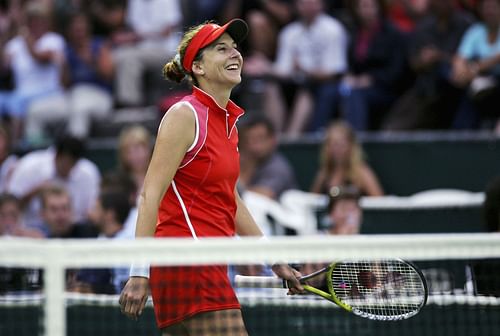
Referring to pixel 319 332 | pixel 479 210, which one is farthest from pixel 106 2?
pixel 319 332

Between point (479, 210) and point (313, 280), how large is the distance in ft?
12.2

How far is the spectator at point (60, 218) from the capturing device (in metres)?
8.64

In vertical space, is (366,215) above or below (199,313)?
above

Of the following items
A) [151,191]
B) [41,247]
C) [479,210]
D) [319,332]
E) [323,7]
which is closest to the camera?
[41,247]

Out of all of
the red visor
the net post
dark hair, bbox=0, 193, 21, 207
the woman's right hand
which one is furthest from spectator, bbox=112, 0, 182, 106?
the net post

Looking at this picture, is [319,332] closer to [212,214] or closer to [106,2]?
[212,214]

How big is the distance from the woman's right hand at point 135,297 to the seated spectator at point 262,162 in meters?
4.77

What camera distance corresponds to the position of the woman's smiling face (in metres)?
4.77

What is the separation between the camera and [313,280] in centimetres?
529

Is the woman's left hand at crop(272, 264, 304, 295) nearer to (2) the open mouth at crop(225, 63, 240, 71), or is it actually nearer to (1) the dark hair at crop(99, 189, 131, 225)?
(2) the open mouth at crop(225, 63, 240, 71)

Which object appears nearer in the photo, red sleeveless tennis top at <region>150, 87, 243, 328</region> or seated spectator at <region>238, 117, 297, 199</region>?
red sleeveless tennis top at <region>150, 87, 243, 328</region>

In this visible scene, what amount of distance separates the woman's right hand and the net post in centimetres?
43

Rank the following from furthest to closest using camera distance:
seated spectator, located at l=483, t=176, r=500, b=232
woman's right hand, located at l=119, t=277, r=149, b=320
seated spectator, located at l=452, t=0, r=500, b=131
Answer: seated spectator, located at l=452, t=0, r=500, b=131
seated spectator, located at l=483, t=176, r=500, b=232
woman's right hand, located at l=119, t=277, r=149, b=320

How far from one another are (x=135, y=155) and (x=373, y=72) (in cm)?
259
